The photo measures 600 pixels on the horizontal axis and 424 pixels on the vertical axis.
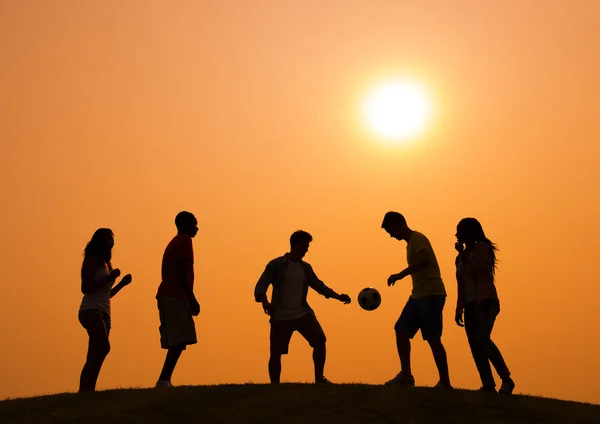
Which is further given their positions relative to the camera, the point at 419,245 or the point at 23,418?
the point at 419,245

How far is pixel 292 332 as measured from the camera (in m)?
17.7

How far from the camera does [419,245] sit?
56.1ft

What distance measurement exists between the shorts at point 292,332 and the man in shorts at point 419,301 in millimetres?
1476

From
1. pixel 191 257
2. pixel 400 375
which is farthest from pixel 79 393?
pixel 400 375

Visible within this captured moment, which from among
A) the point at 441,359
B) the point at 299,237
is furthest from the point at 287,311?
the point at 441,359

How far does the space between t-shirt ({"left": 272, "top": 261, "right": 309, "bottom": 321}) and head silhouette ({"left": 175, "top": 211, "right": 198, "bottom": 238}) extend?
2269 millimetres

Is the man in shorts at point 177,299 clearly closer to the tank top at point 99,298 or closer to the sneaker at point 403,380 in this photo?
the tank top at point 99,298

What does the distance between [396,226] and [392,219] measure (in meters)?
0.15

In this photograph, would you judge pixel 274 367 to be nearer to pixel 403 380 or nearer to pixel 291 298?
pixel 291 298

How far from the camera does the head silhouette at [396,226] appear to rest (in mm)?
17328

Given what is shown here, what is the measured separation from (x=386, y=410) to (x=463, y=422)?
119cm

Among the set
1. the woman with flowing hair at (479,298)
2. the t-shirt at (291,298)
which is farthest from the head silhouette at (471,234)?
the t-shirt at (291,298)

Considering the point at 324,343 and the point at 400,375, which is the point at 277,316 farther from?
the point at 400,375

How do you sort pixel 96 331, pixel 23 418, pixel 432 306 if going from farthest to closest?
1. pixel 432 306
2. pixel 96 331
3. pixel 23 418
